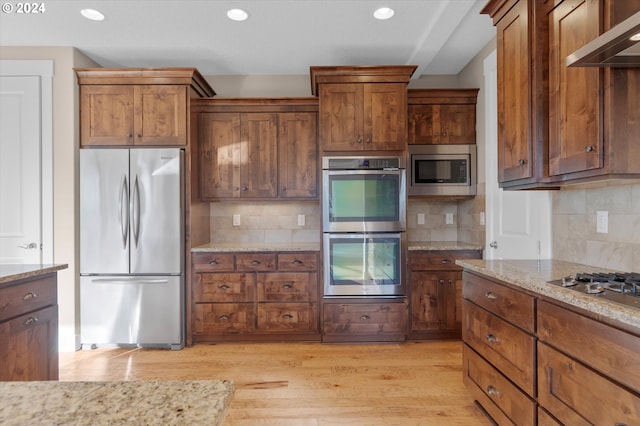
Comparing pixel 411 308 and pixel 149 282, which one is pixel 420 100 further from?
pixel 149 282

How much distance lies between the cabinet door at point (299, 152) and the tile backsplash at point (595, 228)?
81.9 inches

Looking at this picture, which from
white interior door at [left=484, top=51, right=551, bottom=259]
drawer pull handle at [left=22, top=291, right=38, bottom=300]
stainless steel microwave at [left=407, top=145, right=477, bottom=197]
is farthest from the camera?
stainless steel microwave at [left=407, top=145, right=477, bottom=197]

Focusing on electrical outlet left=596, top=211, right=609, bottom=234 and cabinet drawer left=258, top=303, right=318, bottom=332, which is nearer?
electrical outlet left=596, top=211, right=609, bottom=234

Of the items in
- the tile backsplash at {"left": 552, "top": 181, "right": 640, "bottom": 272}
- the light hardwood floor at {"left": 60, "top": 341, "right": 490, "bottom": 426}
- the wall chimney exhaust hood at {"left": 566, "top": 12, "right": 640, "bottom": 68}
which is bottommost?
the light hardwood floor at {"left": 60, "top": 341, "right": 490, "bottom": 426}

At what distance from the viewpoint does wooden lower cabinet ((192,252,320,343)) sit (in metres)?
3.19

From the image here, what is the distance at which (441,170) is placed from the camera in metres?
3.44

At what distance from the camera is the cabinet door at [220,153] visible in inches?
137

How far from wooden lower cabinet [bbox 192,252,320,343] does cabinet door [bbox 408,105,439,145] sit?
1616 millimetres

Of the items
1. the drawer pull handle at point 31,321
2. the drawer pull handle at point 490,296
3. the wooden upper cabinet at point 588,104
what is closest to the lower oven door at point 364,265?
the drawer pull handle at point 490,296

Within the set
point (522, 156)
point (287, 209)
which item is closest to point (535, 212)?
point (522, 156)

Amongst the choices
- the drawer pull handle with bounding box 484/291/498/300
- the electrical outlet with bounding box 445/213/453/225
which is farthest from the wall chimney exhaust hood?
the electrical outlet with bounding box 445/213/453/225

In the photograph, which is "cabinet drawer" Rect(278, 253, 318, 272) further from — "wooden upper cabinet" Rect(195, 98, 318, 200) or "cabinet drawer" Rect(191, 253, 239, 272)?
"wooden upper cabinet" Rect(195, 98, 318, 200)

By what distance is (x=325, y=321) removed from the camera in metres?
3.16

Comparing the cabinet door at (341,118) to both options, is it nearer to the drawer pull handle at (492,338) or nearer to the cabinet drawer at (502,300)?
the cabinet drawer at (502,300)
